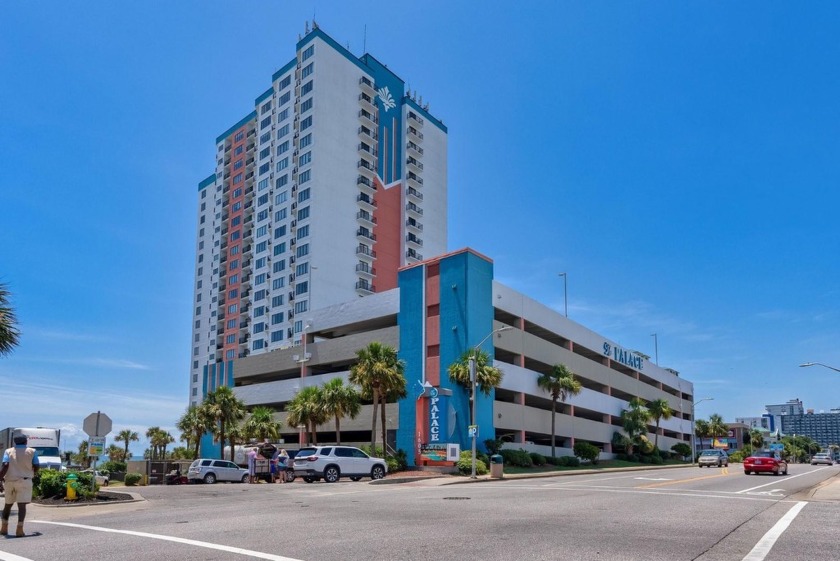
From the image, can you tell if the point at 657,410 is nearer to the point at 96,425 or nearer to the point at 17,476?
the point at 96,425

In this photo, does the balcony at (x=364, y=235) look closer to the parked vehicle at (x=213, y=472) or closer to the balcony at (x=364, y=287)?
the balcony at (x=364, y=287)

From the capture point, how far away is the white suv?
34.2m

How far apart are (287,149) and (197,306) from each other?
42889 mm

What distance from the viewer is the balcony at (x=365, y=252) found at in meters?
95.9

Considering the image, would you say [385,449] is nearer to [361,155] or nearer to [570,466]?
[570,466]

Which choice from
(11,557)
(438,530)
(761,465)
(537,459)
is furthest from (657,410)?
(11,557)

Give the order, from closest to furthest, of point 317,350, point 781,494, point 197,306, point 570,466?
point 781,494, point 570,466, point 317,350, point 197,306

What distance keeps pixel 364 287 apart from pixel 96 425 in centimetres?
7250

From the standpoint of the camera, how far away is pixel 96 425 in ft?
75.2

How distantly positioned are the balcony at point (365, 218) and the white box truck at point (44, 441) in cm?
6263

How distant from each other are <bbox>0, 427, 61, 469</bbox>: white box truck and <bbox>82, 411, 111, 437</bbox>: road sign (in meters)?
13.7

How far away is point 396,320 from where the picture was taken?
58.4 m

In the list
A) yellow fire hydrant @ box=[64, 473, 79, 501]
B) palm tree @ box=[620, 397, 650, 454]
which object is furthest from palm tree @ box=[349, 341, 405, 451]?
palm tree @ box=[620, 397, 650, 454]

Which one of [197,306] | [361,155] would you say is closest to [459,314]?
[361,155]
